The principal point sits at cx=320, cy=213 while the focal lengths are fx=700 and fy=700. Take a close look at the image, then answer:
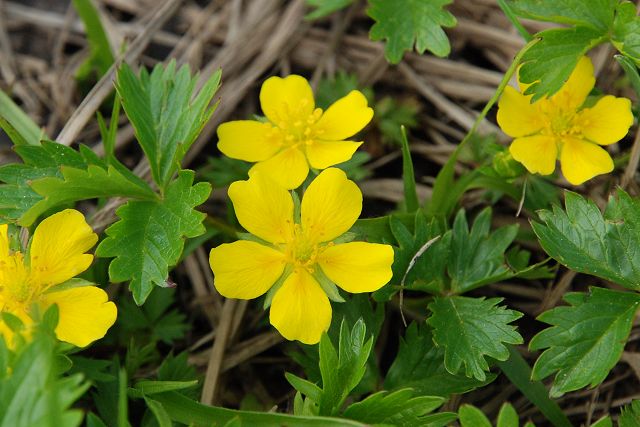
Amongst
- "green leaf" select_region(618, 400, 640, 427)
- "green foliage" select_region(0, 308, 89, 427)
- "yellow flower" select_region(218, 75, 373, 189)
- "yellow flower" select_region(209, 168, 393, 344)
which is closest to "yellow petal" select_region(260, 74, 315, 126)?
"yellow flower" select_region(218, 75, 373, 189)

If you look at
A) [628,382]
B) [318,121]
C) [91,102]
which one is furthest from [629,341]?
[91,102]

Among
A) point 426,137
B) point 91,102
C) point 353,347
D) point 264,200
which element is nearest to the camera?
point 353,347

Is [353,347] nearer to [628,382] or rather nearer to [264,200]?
[264,200]

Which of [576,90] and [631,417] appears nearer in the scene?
[631,417]

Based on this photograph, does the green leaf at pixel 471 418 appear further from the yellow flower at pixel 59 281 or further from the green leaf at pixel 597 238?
the yellow flower at pixel 59 281

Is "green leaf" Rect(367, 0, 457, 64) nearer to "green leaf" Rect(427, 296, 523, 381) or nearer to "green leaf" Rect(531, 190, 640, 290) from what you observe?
"green leaf" Rect(531, 190, 640, 290)

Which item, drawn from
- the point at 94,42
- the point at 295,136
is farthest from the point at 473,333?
the point at 94,42

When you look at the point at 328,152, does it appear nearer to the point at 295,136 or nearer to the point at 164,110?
the point at 295,136

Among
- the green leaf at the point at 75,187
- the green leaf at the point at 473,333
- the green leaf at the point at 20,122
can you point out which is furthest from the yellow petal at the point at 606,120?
the green leaf at the point at 20,122
